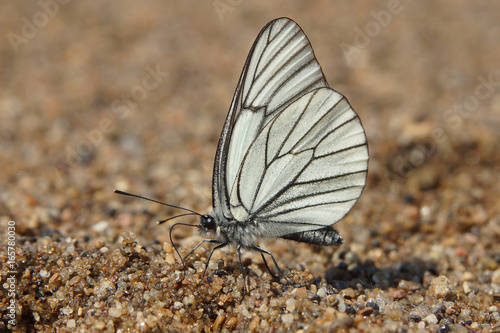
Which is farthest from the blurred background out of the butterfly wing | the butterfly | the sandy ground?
the butterfly wing

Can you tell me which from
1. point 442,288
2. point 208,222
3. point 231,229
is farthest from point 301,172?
point 442,288

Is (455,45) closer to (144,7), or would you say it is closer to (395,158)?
(395,158)

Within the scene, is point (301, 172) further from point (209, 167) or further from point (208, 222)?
point (209, 167)

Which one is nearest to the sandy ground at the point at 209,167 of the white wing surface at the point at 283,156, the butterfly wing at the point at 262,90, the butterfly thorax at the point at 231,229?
the butterfly thorax at the point at 231,229

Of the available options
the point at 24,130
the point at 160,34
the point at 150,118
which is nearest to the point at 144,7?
the point at 160,34

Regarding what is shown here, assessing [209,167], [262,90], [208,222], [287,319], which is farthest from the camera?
[209,167]

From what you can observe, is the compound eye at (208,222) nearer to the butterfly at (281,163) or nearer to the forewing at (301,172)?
the butterfly at (281,163)
